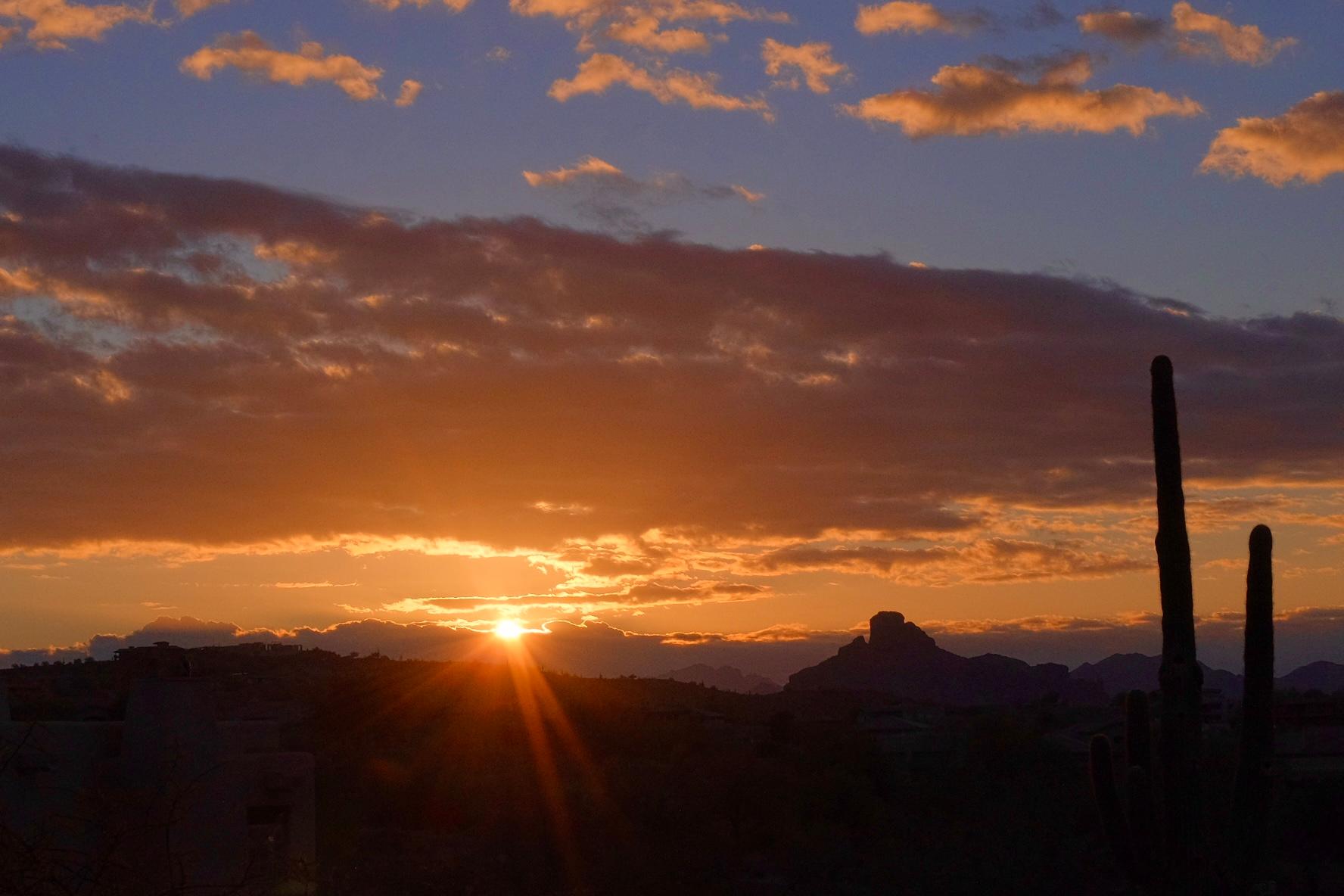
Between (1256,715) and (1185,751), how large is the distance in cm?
97

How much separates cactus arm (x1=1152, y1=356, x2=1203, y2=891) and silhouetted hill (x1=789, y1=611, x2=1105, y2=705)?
101 meters

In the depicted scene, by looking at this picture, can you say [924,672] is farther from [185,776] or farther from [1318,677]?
[185,776]

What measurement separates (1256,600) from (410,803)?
3149cm

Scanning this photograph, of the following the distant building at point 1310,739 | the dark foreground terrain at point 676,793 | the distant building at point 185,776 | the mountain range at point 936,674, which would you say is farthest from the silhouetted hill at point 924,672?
the distant building at point 185,776

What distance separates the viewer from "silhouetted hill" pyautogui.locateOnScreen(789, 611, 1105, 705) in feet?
398

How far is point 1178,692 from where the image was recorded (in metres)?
17.0

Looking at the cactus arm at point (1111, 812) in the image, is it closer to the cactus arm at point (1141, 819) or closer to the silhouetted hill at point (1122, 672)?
the cactus arm at point (1141, 819)

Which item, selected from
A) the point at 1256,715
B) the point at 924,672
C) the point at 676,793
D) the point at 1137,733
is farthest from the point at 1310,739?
the point at 924,672

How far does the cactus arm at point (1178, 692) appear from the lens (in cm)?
1702

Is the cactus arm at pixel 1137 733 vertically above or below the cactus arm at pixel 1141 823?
above

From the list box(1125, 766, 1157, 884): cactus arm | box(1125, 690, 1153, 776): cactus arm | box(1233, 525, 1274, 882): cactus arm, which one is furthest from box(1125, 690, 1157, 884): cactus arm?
box(1233, 525, 1274, 882): cactus arm

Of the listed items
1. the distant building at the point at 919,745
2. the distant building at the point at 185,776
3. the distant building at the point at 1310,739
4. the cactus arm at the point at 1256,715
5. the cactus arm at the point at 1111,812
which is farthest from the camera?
the distant building at the point at 919,745

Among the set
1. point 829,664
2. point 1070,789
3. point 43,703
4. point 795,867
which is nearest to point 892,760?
point 1070,789

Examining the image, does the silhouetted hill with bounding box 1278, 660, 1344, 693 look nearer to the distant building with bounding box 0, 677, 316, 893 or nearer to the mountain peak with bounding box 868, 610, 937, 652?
the mountain peak with bounding box 868, 610, 937, 652
